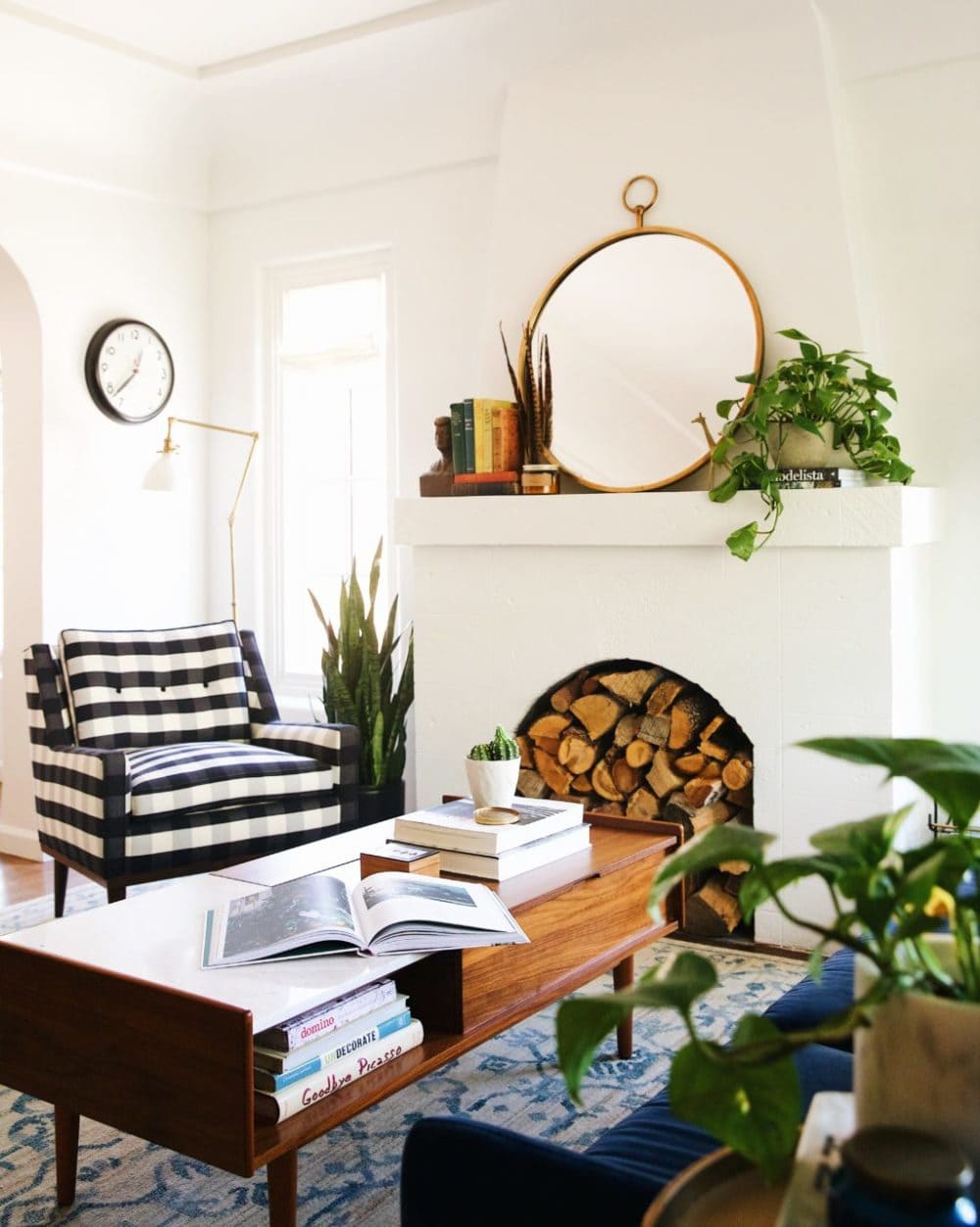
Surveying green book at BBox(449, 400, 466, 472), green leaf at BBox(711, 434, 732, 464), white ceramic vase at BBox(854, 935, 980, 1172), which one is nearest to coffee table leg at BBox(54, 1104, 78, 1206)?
white ceramic vase at BBox(854, 935, 980, 1172)

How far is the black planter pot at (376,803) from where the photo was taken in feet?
14.0

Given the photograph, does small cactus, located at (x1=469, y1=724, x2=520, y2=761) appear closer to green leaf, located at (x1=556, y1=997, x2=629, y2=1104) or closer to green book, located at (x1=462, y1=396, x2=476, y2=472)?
green book, located at (x1=462, y1=396, x2=476, y2=472)

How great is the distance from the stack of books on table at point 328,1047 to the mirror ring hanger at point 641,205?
2629mm

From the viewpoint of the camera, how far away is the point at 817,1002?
199cm

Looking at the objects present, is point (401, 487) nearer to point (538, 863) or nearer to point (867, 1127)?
point (538, 863)

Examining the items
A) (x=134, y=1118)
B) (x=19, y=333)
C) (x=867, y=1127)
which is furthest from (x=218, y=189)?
(x=867, y=1127)

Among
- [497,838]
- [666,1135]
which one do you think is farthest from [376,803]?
[666,1135]

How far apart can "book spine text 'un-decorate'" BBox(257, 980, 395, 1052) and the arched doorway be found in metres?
3.01

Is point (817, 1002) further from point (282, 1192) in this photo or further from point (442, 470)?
point (442, 470)

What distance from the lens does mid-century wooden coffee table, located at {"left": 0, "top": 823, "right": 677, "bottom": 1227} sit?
1703 millimetres

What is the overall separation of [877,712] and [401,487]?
2009mm

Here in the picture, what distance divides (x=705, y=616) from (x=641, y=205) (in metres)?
1.28

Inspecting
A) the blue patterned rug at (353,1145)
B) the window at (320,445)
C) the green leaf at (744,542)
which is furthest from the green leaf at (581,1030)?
the window at (320,445)

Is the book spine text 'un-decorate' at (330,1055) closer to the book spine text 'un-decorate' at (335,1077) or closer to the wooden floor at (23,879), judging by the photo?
A: the book spine text 'un-decorate' at (335,1077)
